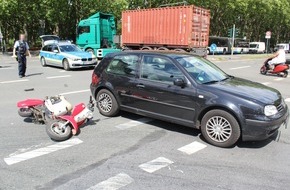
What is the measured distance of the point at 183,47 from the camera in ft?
70.4

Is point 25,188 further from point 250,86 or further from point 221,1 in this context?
point 221,1

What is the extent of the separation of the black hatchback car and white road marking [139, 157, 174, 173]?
1.10m

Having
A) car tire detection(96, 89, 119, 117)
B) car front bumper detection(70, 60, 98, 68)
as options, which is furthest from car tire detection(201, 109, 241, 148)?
car front bumper detection(70, 60, 98, 68)

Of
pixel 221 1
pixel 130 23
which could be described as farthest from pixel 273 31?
pixel 130 23

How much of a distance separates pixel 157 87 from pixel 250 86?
1.69 metres

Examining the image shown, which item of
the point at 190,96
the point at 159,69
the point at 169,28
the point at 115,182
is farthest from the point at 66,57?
the point at 115,182

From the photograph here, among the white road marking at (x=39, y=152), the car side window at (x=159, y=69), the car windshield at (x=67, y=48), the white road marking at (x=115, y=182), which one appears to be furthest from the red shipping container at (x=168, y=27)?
the white road marking at (x=115, y=182)

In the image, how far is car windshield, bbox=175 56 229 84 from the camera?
18.3 feet

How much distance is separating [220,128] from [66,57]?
491 inches

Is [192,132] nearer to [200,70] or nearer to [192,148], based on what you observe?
[192,148]

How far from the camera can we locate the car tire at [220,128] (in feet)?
16.3

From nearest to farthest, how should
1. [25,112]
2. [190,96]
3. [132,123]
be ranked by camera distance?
[190,96]
[25,112]
[132,123]

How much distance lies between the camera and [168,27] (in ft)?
72.4

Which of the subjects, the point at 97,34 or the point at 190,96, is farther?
the point at 97,34
